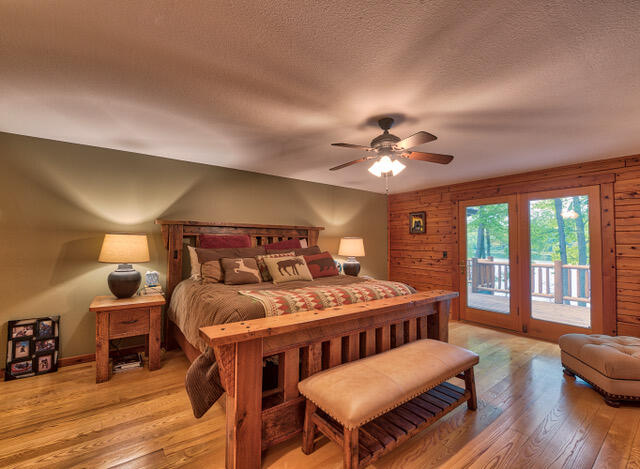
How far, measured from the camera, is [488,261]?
427 cm

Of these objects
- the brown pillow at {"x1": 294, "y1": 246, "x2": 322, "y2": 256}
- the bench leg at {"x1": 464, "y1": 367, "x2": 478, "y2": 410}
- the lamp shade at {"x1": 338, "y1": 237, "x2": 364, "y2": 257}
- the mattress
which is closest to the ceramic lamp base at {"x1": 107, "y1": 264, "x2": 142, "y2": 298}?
the mattress

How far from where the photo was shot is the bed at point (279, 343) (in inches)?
55.6

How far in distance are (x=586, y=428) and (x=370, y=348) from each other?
1453 mm

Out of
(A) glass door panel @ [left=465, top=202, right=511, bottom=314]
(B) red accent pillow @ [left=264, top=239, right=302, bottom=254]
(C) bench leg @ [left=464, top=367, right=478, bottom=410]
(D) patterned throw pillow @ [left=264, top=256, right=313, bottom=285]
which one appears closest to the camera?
(C) bench leg @ [left=464, top=367, right=478, bottom=410]

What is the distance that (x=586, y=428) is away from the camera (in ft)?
6.00

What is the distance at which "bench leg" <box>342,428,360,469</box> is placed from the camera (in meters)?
1.31

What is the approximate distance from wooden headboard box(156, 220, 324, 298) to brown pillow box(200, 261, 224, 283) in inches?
22.4

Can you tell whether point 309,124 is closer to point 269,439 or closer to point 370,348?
point 370,348

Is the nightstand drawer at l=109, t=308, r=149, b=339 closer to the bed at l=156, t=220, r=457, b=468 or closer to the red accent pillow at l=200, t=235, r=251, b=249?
the bed at l=156, t=220, r=457, b=468

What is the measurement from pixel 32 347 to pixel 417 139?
3702 millimetres

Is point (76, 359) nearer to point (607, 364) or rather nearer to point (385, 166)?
point (385, 166)

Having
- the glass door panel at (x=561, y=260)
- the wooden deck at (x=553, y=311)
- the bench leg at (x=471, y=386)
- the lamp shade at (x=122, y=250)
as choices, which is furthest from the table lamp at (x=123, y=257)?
the glass door panel at (x=561, y=260)

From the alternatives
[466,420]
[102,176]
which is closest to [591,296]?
[466,420]

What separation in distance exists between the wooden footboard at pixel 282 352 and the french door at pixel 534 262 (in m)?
2.60
